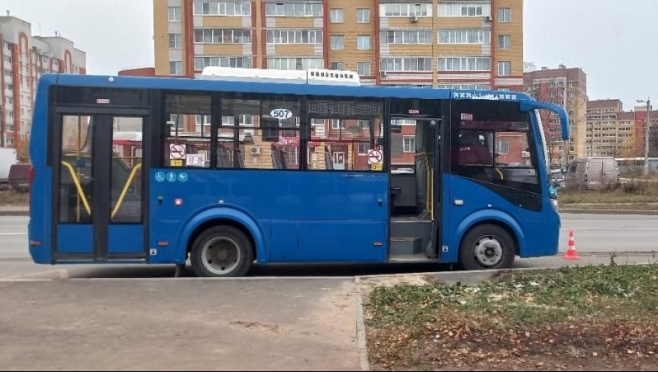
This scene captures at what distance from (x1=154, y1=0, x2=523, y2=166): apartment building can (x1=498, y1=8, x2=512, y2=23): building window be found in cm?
10

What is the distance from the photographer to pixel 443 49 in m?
62.5

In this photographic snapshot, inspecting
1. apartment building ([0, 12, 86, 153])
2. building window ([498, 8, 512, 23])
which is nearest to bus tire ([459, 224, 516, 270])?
building window ([498, 8, 512, 23])

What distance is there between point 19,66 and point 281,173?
102481 millimetres

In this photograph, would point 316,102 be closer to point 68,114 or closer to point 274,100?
point 274,100

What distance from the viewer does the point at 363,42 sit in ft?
210

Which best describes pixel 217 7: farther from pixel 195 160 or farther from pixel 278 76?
pixel 195 160

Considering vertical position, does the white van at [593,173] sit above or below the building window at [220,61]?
below

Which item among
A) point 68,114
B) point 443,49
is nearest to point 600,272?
point 68,114

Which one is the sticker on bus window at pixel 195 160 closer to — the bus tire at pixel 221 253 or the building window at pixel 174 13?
the bus tire at pixel 221 253

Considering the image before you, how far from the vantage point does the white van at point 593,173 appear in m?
34.3

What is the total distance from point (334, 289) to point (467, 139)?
10.9 feet

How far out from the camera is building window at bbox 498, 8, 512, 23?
208 feet

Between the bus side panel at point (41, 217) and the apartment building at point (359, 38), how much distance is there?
5488 centimetres

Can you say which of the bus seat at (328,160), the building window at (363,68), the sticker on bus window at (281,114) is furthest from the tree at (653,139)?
the sticker on bus window at (281,114)
